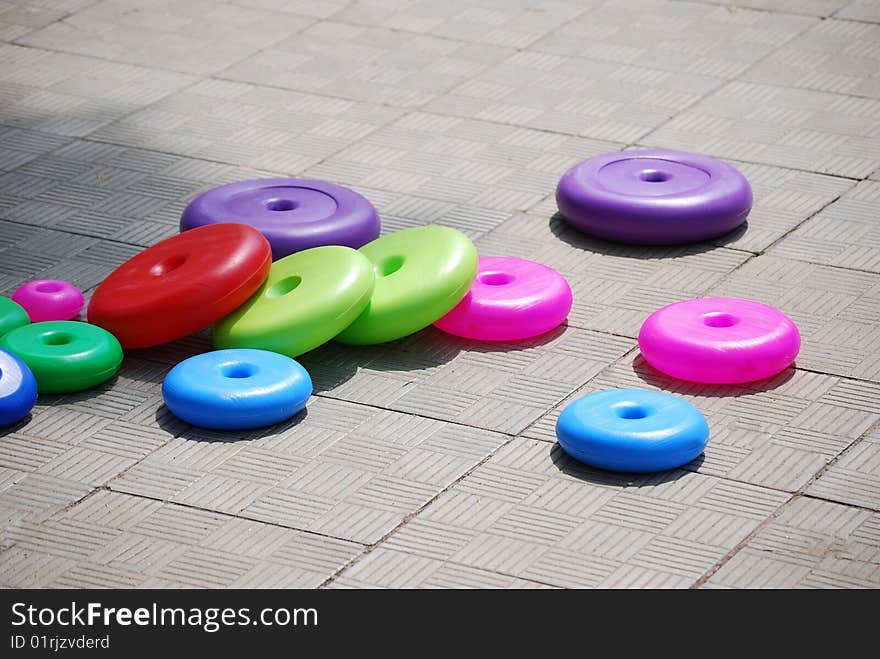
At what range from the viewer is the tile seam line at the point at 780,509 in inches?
201

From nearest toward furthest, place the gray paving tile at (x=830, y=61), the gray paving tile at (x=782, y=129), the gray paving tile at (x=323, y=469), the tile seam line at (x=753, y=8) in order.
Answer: the gray paving tile at (x=323, y=469) < the gray paving tile at (x=782, y=129) < the gray paving tile at (x=830, y=61) < the tile seam line at (x=753, y=8)

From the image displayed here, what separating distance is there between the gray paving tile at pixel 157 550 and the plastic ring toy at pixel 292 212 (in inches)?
75.7

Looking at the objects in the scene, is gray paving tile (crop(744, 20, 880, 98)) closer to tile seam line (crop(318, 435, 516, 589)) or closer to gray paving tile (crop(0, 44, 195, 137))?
gray paving tile (crop(0, 44, 195, 137))

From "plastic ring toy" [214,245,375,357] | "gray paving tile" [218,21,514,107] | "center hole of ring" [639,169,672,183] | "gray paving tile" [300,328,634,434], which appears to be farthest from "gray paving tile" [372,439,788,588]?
"gray paving tile" [218,21,514,107]

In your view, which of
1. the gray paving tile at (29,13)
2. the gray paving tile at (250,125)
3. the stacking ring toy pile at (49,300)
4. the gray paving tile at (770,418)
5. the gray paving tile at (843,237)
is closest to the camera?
the gray paving tile at (770,418)

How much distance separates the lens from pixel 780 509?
17.9 ft

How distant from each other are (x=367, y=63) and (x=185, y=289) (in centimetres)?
432

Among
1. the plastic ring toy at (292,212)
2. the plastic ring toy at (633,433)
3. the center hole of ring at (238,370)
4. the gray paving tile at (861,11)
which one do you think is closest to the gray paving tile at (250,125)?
the plastic ring toy at (292,212)

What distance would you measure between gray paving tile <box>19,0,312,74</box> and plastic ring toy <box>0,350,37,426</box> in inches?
178

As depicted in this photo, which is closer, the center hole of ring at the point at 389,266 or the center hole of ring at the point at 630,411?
the center hole of ring at the point at 630,411

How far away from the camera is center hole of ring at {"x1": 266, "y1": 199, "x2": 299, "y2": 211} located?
745 cm

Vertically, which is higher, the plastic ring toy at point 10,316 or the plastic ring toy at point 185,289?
the plastic ring toy at point 185,289

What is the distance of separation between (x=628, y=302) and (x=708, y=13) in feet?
15.7

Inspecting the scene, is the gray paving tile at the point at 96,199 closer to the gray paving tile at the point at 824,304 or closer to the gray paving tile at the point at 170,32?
the gray paving tile at the point at 170,32
